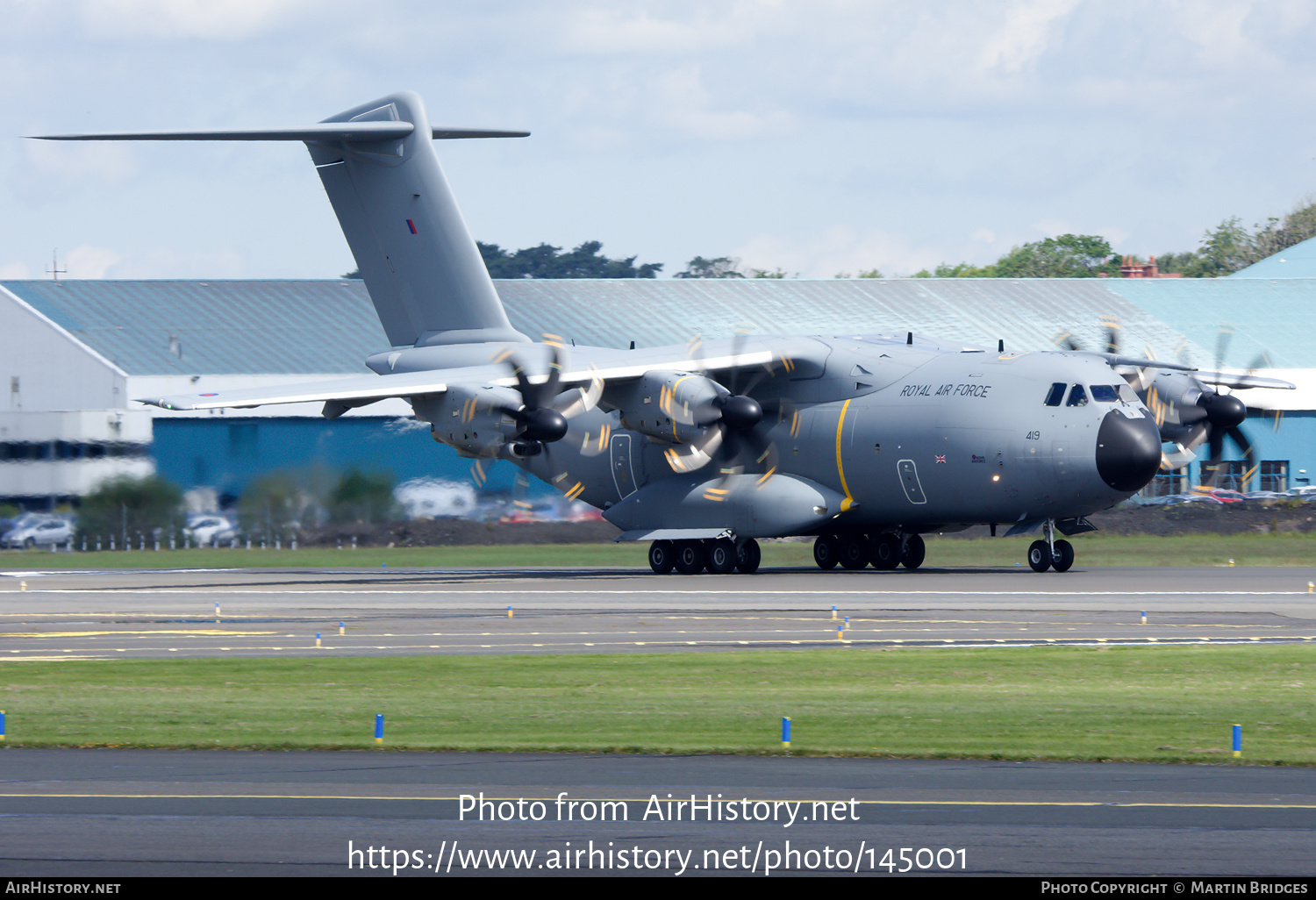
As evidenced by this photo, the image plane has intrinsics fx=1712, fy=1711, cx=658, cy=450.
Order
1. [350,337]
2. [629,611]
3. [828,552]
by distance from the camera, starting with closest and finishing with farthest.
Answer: [629,611] → [828,552] → [350,337]

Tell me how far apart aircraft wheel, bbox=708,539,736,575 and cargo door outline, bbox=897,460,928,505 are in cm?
450

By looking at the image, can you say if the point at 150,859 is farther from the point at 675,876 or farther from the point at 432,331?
the point at 432,331

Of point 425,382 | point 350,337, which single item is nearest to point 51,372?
point 350,337

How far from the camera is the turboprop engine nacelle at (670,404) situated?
37562 millimetres

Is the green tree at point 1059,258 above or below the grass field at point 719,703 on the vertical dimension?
above

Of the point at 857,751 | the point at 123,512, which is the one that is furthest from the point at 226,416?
the point at 857,751

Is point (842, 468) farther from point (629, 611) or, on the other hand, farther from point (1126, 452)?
point (629, 611)

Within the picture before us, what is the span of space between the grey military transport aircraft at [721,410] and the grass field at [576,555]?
2667mm

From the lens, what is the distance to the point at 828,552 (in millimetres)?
41344

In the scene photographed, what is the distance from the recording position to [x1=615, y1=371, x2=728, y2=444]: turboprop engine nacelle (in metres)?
37.6

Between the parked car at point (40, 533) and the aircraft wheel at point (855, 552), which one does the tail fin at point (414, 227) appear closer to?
the aircraft wheel at point (855, 552)

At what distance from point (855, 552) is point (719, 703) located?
24.6 meters

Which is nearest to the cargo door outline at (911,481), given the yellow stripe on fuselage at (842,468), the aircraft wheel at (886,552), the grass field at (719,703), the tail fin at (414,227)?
the yellow stripe on fuselage at (842,468)

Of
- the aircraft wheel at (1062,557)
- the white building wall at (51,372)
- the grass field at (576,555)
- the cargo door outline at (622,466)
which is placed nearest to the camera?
the aircraft wheel at (1062,557)
